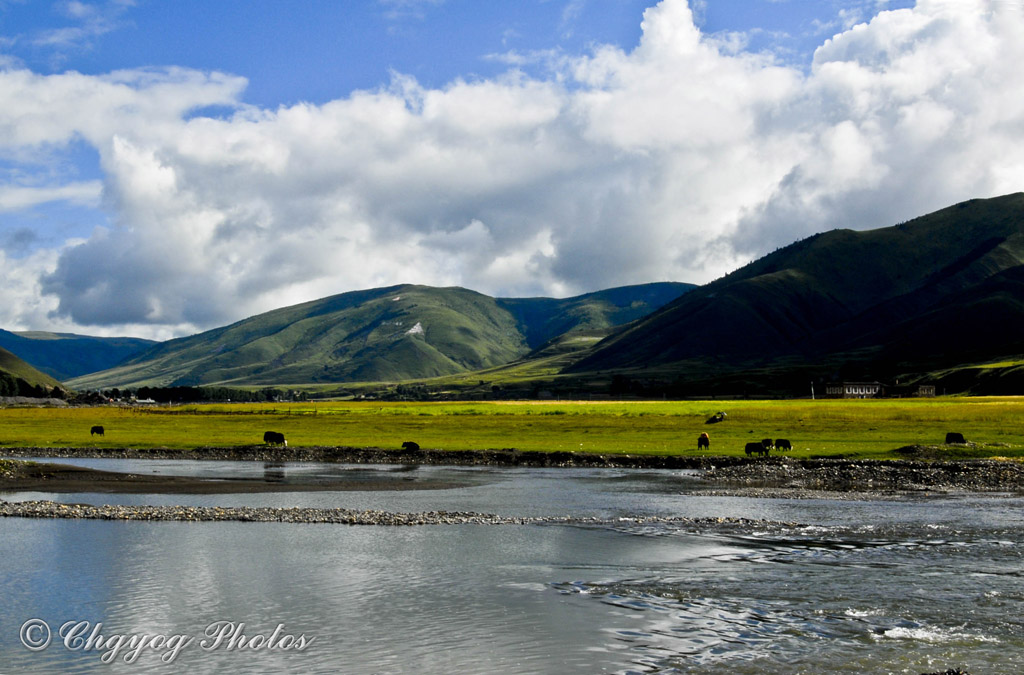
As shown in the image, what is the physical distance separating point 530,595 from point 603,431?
6451cm

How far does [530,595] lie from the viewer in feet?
79.3

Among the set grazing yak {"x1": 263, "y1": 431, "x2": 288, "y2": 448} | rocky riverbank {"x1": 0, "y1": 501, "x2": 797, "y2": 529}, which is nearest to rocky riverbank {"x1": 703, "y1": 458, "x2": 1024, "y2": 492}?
rocky riverbank {"x1": 0, "y1": 501, "x2": 797, "y2": 529}

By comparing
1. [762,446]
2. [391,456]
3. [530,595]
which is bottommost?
[530,595]

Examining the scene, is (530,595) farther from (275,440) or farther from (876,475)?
(275,440)

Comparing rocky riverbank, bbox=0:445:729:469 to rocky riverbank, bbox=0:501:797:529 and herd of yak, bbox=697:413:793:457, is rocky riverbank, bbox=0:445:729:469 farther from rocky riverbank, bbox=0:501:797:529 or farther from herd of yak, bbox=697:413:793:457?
rocky riverbank, bbox=0:501:797:529

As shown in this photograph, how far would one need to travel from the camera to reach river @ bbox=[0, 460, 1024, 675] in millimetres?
18750

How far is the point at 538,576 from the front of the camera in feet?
87.4

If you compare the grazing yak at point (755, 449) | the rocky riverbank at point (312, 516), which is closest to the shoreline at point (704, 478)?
the grazing yak at point (755, 449)

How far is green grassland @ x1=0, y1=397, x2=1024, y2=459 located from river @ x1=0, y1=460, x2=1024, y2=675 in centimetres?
3154

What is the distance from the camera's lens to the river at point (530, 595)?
18.8 metres

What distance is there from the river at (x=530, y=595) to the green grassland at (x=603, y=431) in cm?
3154

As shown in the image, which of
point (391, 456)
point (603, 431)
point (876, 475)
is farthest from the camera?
point (603, 431)

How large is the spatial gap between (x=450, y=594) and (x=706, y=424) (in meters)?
73.0

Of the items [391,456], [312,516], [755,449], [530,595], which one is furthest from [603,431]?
[530,595]
